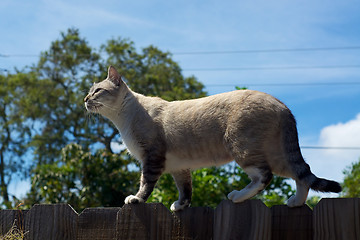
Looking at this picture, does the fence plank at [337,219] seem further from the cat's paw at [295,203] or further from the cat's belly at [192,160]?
the cat's belly at [192,160]

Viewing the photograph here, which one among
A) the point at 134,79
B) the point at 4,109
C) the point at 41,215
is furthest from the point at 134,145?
the point at 4,109

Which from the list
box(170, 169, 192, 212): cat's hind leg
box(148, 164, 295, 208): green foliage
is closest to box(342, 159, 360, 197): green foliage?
box(148, 164, 295, 208): green foliage

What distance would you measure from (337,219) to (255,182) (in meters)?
0.54

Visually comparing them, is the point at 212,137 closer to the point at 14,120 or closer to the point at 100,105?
the point at 100,105

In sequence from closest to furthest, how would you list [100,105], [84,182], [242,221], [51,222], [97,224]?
1. [242,221]
2. [97,224]
3. [51,222]
4. [100,105]
5. [84,182]

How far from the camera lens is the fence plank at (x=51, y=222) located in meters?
2.96

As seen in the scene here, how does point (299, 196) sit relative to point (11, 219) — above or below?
above

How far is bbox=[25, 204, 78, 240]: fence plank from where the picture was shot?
9.70 feet

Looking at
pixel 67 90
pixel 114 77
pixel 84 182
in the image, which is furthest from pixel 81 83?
pixel 114 77

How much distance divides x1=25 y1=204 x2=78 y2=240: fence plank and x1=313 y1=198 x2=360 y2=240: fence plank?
1.60 metres

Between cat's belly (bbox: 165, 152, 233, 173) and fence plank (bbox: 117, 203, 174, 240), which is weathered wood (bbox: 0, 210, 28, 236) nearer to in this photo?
fence plank (bbox: 117, 203, 174, 240)

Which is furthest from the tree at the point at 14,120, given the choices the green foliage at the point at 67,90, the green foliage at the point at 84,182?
the green foliage at the point at 84,182

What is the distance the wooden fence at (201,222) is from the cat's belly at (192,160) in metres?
0.45

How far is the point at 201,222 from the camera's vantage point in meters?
2.62
